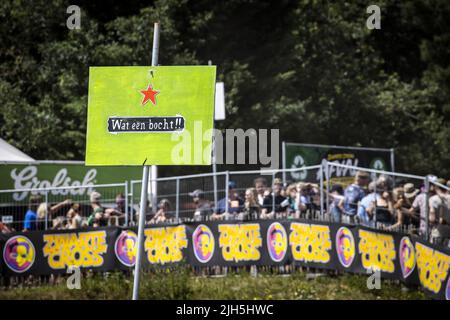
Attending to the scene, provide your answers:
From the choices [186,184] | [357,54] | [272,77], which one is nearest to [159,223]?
[186,184]

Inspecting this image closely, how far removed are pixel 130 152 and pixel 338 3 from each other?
21.1m

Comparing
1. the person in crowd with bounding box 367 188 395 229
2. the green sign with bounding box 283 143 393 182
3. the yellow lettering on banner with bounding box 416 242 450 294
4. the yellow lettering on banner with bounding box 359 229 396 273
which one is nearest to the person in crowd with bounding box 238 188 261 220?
the yellow lettering on banner with bounding box 359 229 396 273

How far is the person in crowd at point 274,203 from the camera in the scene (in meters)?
14.4

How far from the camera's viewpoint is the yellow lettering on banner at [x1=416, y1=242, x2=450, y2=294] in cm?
1204

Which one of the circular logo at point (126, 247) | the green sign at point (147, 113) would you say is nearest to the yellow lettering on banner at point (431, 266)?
the green sign at point (147, 113)

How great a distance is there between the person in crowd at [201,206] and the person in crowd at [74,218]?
7.71 feet

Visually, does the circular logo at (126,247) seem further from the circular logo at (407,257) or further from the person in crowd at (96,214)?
the circular logo at (407,257)

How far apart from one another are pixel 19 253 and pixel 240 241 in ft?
14.1

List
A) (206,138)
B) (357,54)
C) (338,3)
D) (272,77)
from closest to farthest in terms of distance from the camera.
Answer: (206,138), (272,77), (338,3), (357,54)

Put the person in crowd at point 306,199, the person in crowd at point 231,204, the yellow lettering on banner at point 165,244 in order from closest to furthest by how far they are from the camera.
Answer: the person in crowd at point 306,199
the person in crowd at point 231,204
the yellow lettering on banner at point 165,244

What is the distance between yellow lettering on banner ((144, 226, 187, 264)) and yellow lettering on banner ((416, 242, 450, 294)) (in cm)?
447

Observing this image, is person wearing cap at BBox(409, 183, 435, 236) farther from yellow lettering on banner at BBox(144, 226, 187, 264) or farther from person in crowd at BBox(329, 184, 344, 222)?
yellow lettering on banner at BBox(144, 226, 187, 264)
